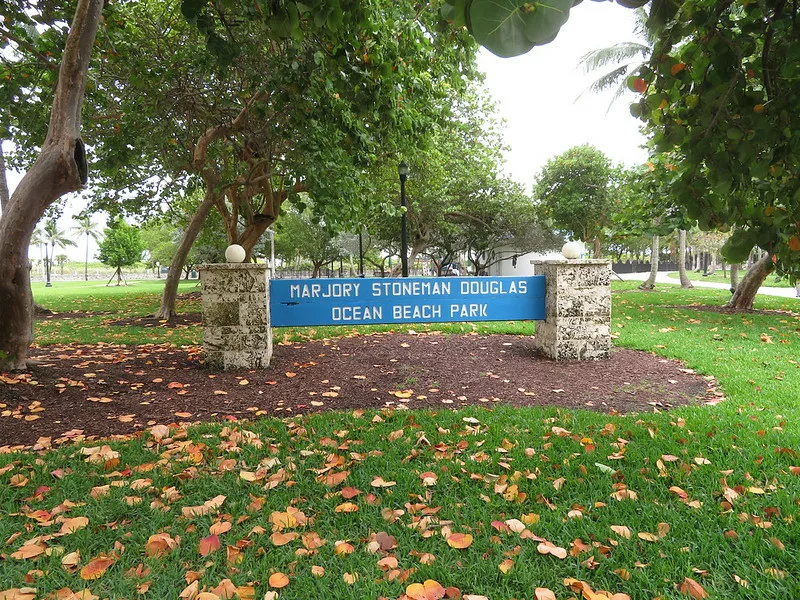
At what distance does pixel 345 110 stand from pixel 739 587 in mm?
6141

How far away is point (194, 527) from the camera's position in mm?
2525

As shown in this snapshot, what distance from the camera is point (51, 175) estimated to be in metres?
5.09

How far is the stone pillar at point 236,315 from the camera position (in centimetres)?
606

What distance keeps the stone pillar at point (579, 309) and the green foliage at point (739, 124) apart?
14.4 feet

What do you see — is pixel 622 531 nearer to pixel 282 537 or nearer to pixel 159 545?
pixel 282 537

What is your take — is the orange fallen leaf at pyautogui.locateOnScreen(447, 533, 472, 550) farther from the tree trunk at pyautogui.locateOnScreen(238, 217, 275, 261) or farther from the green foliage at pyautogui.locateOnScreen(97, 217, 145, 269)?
the green foliage at pyautogui.locateOnScreen(97, 217, 145, 269)

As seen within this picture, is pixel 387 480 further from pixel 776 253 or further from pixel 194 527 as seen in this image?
pixel 776 253

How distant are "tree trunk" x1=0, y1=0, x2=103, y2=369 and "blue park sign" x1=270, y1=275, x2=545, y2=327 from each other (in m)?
2.47

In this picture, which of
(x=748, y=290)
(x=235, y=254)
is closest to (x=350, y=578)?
(x=235, y=254)

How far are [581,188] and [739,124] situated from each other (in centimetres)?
2322

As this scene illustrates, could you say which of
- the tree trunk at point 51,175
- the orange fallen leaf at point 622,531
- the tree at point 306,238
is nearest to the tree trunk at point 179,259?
the tree trunk at point 51,175

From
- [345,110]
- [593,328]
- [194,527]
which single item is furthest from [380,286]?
[194,527]

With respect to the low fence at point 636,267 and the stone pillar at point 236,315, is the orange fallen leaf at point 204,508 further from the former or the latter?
the low fence at point 636,267

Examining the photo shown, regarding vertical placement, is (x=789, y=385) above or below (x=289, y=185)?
below
